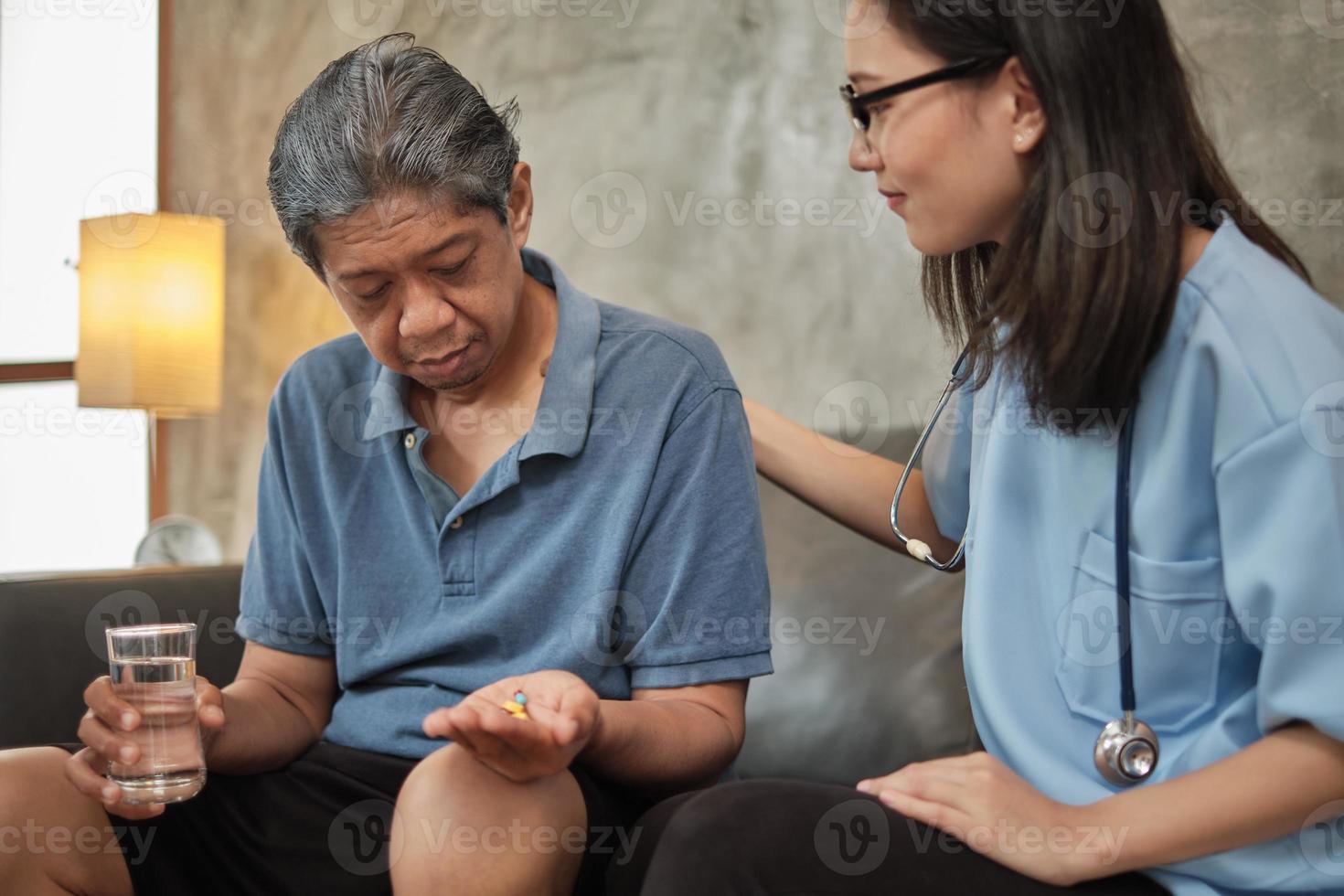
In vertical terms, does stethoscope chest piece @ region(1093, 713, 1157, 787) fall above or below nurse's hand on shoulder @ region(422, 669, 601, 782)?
above

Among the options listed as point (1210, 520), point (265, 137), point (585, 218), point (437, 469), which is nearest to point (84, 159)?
point (265, 137)

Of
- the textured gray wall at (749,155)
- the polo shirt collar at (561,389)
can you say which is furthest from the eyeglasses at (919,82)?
the textured gray wall at (749,155)

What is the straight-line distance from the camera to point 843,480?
137 centimetres

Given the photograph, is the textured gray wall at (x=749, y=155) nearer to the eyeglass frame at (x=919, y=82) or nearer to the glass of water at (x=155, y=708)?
the eyeglass frame at (x=919, y=82)

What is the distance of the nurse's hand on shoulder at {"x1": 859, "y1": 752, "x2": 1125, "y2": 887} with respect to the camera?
0.80 meters

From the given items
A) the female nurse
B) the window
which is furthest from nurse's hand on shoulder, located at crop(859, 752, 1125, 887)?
the window

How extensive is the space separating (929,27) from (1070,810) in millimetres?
568

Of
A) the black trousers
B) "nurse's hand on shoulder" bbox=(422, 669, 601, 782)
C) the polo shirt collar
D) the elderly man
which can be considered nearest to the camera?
the black trousers

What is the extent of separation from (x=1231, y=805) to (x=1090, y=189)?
43cm

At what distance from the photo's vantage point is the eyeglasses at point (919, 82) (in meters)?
0.93

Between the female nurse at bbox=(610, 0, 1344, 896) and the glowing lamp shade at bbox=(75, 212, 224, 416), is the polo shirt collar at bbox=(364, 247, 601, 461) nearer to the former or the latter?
the female nurse at bbox=(610, 0, 1344, 896)

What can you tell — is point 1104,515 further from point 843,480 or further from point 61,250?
point 61,250

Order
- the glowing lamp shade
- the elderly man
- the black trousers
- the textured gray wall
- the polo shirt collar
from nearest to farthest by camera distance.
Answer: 1. the black trousers
2. the elderly man
3. the polo shirt collar
4. the textured gray wall
5. the glowing lamp shade

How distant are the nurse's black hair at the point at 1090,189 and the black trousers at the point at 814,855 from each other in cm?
33
